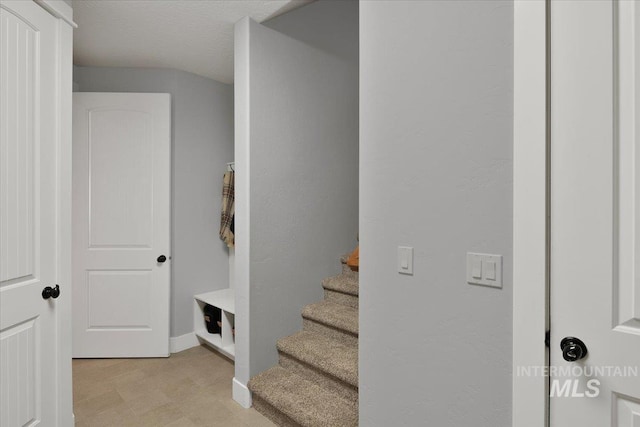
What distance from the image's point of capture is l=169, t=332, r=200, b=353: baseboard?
3.15 metres

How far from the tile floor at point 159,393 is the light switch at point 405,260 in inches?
56.3

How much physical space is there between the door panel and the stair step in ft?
4.82

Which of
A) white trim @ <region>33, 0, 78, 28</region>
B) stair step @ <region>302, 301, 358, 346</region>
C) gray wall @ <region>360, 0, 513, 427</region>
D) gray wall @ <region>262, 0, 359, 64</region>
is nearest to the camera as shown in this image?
gray wall @ <region>360, 0, 513, 427</region>

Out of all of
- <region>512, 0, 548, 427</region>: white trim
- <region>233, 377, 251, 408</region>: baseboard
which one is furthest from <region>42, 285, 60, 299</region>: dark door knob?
<region>512, 0, 548, 427</region>: white trim

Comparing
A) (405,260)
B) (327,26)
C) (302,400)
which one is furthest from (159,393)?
(327,26)

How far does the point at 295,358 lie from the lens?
2.33m

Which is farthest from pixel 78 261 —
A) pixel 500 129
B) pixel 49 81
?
pixel 500 129

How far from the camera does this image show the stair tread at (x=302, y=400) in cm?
188

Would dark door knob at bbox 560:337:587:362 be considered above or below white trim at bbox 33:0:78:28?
below

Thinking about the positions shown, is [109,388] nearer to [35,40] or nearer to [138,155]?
[138,155]

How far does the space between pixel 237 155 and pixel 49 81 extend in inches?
41.0

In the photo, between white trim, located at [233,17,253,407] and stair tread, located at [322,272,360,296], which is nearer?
white trim, located at [233,17,253,407]

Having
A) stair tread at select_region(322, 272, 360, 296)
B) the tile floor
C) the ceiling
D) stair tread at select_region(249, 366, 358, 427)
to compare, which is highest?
the ceiling

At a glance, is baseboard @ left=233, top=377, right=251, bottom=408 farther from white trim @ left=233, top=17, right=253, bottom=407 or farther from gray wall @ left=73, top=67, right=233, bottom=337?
gray wall @ left=73, top=67, right=233, bottom=337
